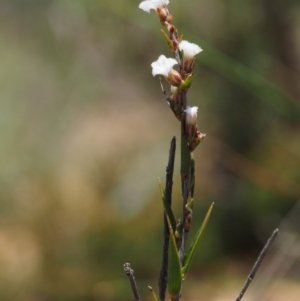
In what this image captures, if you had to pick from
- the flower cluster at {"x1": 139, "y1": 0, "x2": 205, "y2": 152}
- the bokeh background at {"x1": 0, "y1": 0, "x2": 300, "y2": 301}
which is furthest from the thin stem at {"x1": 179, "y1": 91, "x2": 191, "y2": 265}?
the bokeh background at {"x1": 0, "y1": 0, "x2": 300, "y2": 301}

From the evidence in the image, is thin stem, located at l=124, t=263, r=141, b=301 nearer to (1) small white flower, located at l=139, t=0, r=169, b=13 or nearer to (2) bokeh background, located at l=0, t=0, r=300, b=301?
(1) small white flower, located at l=139, t=0, r=169, b=13

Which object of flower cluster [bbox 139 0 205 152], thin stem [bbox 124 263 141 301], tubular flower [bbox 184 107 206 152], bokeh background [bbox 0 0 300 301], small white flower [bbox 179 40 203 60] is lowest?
thin stem [bbox 124 263 141 301]

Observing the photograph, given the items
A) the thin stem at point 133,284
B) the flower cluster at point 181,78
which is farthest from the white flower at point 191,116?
the thin stem at point 133,284

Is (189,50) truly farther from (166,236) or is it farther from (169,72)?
(166,236)

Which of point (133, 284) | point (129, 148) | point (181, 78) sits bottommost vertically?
point (133, 284)

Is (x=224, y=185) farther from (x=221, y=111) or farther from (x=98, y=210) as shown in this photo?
(x=98, y=210)

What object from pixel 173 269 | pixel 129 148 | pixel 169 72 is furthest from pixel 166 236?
pixel 129 148
